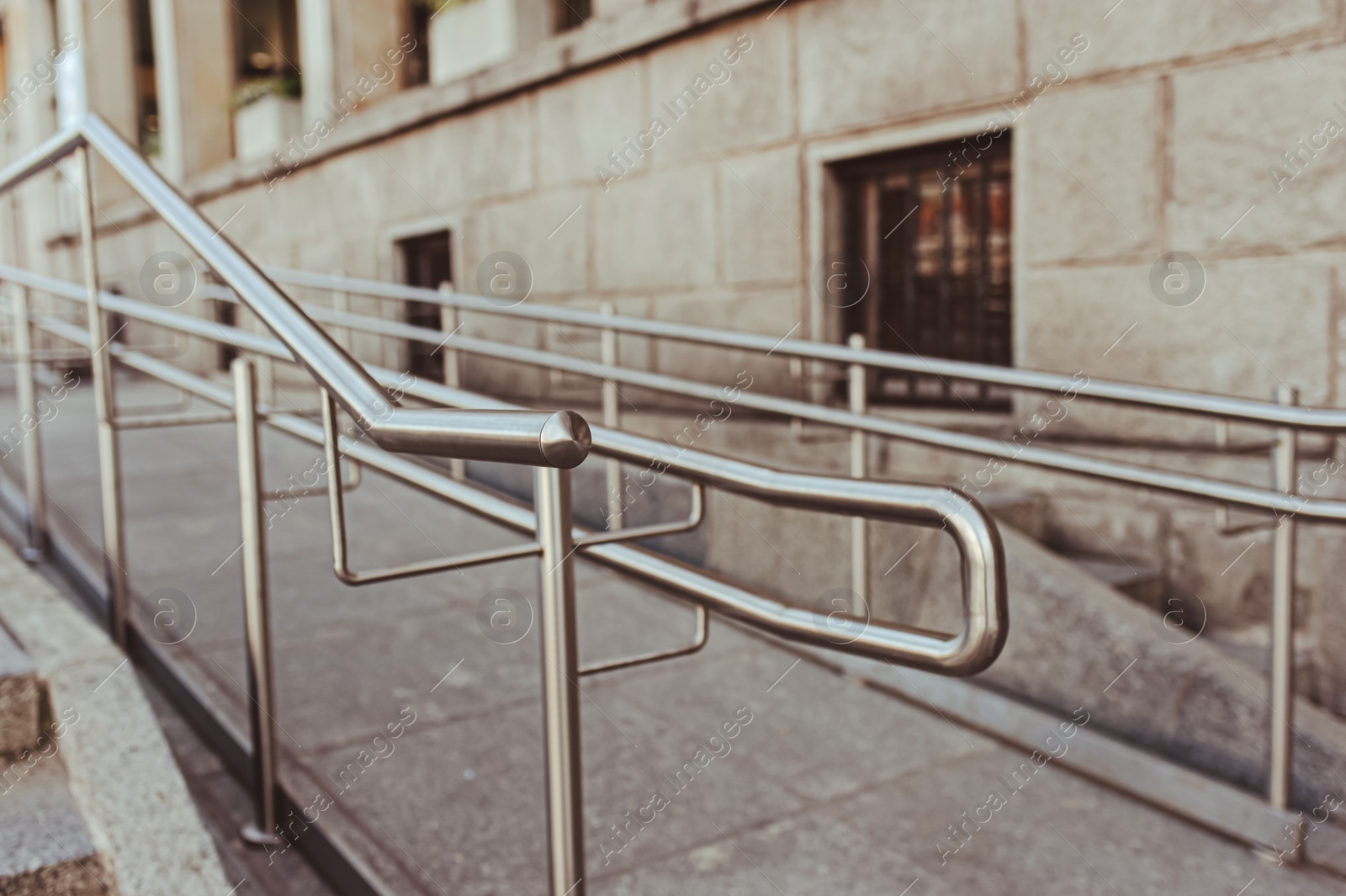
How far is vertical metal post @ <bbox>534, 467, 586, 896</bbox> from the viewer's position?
4.82 feet

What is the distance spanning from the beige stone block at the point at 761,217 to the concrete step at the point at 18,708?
12.2 ft

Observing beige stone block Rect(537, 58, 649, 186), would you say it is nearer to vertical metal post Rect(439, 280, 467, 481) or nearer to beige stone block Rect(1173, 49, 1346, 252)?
vertical metal post Rect(439, 280, 467, 481)

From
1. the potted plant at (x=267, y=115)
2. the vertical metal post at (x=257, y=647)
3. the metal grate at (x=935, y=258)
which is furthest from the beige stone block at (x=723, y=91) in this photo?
the potted plant at (x=267, y=115)

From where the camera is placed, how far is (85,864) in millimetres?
1728

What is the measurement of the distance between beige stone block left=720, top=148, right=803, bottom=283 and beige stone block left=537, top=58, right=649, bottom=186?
76cm

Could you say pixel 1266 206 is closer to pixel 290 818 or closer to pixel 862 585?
pixel 862 585

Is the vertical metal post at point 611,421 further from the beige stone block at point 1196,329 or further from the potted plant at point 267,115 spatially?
the potted plant at point 267,115

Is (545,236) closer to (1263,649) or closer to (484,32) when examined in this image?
(484,32)

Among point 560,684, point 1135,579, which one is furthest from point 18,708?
point 1135,579

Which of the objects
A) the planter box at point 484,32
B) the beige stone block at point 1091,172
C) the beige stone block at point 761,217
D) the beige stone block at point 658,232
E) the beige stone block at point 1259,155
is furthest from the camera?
the planter box at point 484,32

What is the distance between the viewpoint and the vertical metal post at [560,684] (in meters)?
1.47

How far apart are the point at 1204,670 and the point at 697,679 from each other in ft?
4.66

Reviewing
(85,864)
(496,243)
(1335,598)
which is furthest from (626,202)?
(85,864)

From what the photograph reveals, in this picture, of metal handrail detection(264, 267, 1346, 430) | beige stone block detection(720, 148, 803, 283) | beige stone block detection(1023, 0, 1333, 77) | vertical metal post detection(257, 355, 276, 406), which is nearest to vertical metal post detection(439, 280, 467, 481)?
metal handrail detection(264, 267, 1346, 430)
